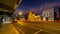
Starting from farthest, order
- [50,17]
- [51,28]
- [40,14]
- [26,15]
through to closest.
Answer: [26,15]
[40,14]
[50,17]
[51,28]

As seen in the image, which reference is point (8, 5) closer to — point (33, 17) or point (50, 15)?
point (33, 17)

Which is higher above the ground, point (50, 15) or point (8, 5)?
point (8, 5)

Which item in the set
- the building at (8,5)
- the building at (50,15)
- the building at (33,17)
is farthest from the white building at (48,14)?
the building at (8,5)

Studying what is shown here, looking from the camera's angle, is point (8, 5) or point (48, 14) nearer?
point (48, 14)

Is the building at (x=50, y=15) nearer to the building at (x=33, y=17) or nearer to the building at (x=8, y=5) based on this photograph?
the building at (x=33, y=17)

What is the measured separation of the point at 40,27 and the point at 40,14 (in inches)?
14.7

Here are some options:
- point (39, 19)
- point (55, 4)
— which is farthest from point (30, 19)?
point (55, 4)

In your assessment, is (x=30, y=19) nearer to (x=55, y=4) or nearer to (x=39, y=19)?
(x=39, y=19)

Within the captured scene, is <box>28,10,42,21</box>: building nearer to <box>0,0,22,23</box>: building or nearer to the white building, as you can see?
the white building

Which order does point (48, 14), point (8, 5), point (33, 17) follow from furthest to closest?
point (8, 5), point (33, 17), point (48, 14)

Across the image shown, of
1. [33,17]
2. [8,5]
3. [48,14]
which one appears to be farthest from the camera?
[8,5]

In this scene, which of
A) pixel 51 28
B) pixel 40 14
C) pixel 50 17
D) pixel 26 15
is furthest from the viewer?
pixel 26 15

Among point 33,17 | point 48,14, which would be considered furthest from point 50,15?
point 33,17

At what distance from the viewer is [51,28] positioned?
3322mm
